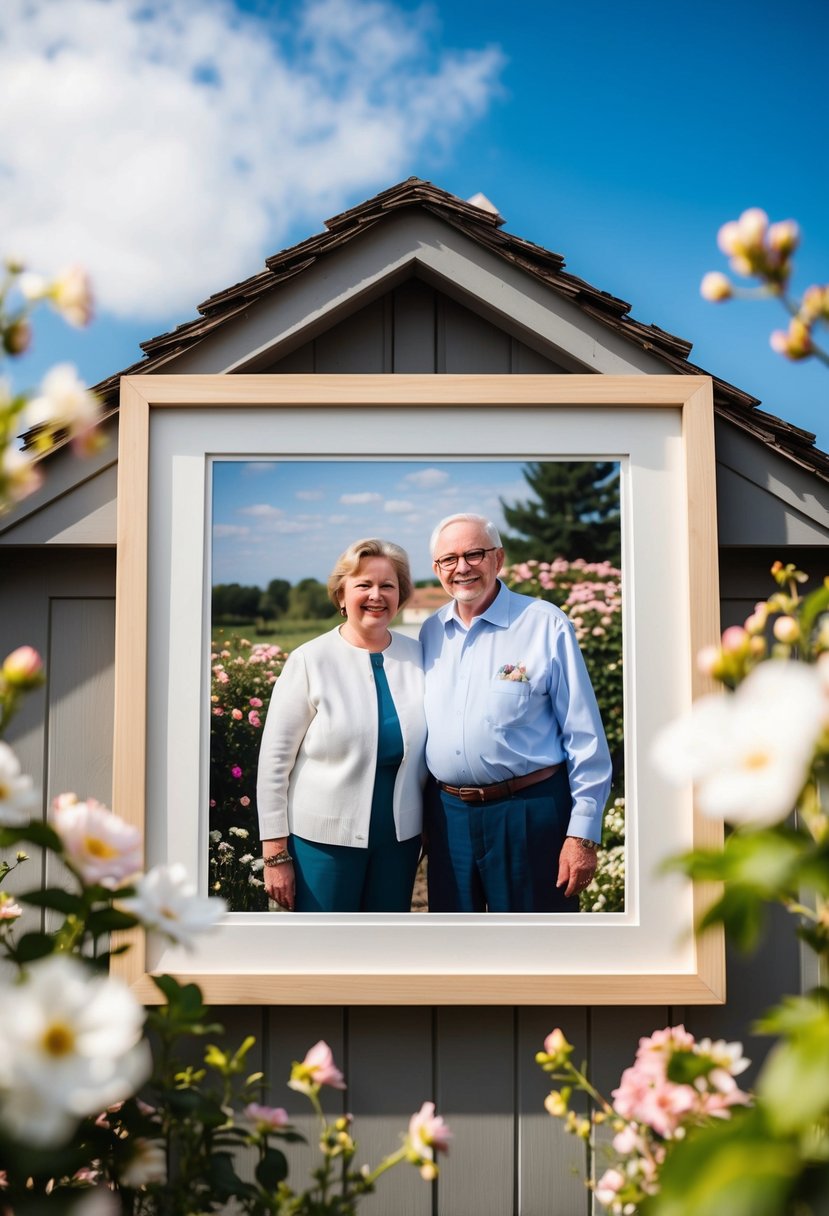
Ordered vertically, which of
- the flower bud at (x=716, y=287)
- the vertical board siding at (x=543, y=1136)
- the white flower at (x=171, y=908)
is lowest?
the vertical board siding at (x=543, y=1136)

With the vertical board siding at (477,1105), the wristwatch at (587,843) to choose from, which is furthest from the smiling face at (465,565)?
the vertical board siding at (477,1105)

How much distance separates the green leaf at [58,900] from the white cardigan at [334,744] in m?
0.85

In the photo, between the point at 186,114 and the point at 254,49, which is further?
the point at 186,114

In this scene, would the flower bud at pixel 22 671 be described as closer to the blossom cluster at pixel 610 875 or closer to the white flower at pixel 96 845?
the white flower at pixel 96 845

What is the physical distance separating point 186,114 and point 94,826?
13.7 ft

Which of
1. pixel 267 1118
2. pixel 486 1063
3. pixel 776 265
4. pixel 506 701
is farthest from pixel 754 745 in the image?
pixel 486 1063

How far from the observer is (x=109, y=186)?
5836mm

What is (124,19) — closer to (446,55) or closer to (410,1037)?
(446,55)

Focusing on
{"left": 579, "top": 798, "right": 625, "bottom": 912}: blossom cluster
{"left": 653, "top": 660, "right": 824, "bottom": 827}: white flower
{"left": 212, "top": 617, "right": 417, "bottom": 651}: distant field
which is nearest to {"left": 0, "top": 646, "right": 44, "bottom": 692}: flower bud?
{"left": 653, "top": 660, "right": 824, "bottom": 827}: white flower

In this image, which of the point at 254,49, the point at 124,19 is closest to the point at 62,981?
the point at 124,19

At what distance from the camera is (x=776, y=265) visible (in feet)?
2.72

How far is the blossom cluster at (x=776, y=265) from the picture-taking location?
0.82 meters

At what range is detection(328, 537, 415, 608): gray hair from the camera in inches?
71.1

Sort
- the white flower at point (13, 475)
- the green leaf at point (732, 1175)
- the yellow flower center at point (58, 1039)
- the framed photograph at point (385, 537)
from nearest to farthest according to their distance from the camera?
1. the green leaf at point (732, 1175)
2. the yellow flower center at point (58, 1039)
3. the white flower at point (13, 475)
4. the framed photograph at point (385, 537)
